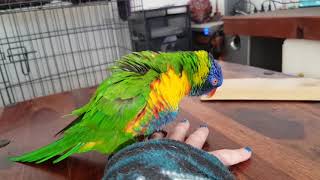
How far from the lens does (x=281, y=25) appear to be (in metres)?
0.91

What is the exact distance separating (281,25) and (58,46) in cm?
116

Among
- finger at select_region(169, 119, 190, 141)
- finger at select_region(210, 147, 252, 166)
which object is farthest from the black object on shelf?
finger at select_region(210, 147, 252, 166)

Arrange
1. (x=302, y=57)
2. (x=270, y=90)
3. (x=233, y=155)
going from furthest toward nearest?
(x=302, y=57) < (x=270, y=90) < (x=233, y=155)

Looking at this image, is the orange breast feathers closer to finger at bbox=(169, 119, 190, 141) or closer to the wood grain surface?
finger at bbox=(169, 119, 190, 141)

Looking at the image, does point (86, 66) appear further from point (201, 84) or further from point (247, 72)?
point (201, 84)

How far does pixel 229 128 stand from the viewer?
44cm

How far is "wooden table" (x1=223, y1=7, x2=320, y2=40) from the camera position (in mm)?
804

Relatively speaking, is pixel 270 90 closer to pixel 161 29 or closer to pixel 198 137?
pixel 198 137

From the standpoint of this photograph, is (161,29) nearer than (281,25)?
No

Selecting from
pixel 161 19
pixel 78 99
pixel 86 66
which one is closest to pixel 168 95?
pixel 78 99

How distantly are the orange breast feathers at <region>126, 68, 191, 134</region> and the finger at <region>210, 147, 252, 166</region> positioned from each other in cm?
9

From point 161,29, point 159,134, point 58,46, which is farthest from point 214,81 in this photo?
point 58,46

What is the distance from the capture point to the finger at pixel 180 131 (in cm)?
42

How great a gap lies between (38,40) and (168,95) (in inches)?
51.7
